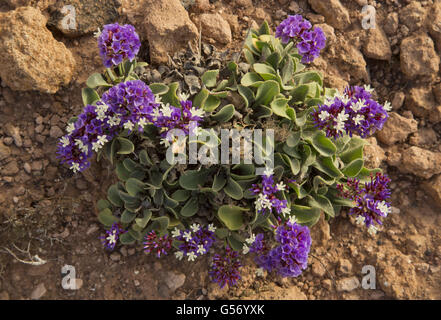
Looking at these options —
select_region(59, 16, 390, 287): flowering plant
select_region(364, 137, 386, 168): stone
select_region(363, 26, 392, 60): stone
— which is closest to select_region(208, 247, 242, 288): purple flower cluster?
select_region(59, 16, 390, 287): flowering plant

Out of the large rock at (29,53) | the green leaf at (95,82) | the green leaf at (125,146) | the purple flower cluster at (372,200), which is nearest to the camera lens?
the purple flower cluster at (372,200)

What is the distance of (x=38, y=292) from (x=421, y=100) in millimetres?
5812

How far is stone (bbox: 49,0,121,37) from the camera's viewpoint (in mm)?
5031

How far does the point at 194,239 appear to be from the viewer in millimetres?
4352

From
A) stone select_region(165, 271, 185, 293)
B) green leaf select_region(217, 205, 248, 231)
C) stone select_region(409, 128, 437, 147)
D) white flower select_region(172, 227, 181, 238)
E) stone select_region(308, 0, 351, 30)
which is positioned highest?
stone select_region(308, 0, 351, 30)

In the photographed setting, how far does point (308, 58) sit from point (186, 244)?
266cm

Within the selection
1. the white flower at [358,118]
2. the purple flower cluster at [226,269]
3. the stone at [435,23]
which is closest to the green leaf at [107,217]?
the purple flower cluster at [226,269]

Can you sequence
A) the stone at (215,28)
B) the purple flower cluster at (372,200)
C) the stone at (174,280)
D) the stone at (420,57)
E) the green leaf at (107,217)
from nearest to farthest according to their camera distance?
1. the purple flower cluster at (372,200)
2. the green leaf at (107,217)
3. the stone at (174,280)
4. the stone at (215,28)
5. the stone at (420,57)

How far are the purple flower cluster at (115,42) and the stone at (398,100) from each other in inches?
151

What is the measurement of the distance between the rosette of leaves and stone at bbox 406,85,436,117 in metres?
1.45

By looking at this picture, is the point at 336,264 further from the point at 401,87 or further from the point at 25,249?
the point at 25,249

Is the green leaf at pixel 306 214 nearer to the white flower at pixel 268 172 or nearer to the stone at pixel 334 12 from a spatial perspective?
the white flower at pixel 268 172

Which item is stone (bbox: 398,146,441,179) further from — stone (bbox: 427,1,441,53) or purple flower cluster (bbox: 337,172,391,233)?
stone (bbox: 427,1,441,53)

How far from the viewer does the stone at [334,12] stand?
5.68m
